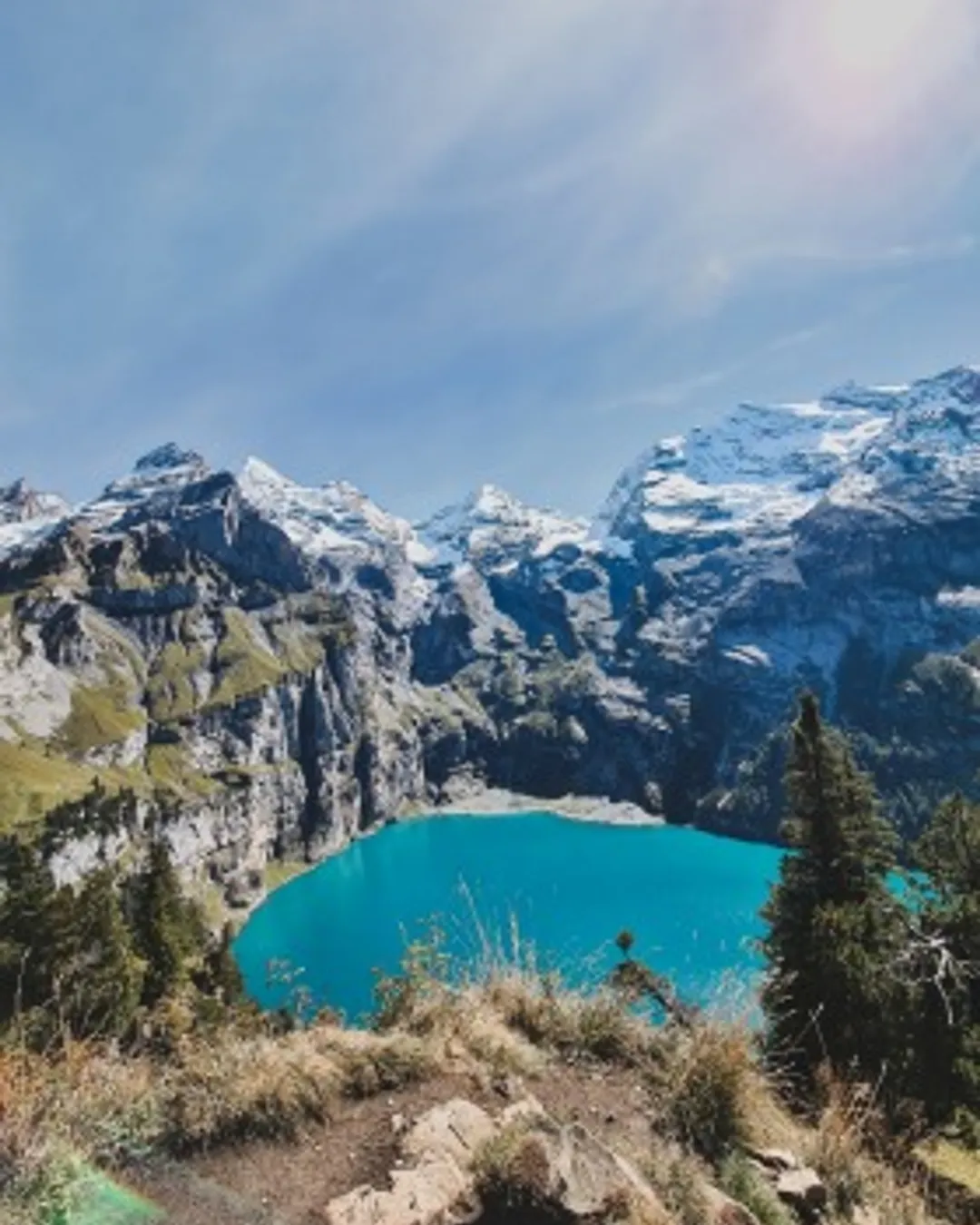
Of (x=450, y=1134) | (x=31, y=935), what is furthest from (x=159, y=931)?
(x=450, y=1134)

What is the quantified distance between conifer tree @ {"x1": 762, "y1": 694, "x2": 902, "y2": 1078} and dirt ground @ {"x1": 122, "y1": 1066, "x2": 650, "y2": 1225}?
10.1 meters

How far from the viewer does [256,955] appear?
174875mm

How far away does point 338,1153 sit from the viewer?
26.7ft

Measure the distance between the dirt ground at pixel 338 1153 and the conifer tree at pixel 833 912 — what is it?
10.1m

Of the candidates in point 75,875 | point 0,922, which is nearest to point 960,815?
point 0,922

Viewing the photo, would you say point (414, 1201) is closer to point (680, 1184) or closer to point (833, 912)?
point (680, 1184)

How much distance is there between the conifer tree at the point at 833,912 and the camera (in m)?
20.5

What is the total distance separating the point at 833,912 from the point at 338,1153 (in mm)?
18253

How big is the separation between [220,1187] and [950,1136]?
17.8 meters

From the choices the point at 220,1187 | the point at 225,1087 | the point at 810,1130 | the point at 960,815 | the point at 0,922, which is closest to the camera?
the point at 220,1187

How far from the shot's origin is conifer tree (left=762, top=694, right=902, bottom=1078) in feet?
67.4

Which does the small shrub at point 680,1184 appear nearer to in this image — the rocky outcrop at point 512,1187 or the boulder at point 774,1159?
the rocky outcrop at point 512,1187

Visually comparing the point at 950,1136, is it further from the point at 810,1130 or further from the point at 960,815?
the point at 810,1130

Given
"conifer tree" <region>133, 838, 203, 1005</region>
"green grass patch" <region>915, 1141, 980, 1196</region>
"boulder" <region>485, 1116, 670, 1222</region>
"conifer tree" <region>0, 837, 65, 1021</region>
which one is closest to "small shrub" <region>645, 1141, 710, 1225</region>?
"boulder" <region>485, 1116, 670, 1222</region>
